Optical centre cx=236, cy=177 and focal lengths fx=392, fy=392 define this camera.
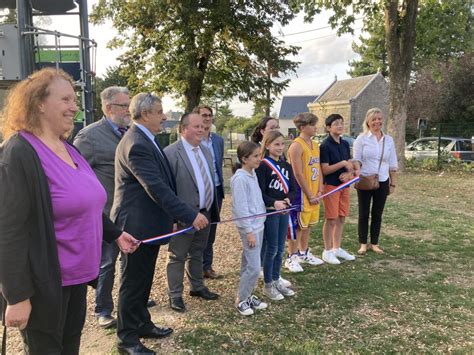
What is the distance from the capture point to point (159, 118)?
3207 millimetres

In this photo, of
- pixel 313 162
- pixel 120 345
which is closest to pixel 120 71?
pixel 313 162

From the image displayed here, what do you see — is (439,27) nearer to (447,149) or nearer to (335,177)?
(447,149)

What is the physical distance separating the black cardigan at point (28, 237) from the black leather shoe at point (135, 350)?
1.27 metres

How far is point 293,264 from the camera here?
5.14 m

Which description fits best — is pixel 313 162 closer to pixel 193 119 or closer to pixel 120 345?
pixel 193 119

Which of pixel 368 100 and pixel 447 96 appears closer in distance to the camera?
pixel 447 96

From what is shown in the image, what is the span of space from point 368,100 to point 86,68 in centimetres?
4905

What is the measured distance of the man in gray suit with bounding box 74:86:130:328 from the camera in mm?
3693

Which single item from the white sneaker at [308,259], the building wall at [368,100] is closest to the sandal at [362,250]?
the white sneaker at [308,259]

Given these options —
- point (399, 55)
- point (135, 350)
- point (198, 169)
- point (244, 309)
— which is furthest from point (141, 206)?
point (399, 55)

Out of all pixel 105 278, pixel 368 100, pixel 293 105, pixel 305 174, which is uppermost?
pixel 293 105

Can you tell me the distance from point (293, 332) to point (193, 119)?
2.22m

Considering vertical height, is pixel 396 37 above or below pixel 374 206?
above

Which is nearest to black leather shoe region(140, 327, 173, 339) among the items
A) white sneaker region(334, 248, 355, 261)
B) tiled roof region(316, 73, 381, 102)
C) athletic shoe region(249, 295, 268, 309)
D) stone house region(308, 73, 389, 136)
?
athletic shoe region(249, 295, 268, 309)
